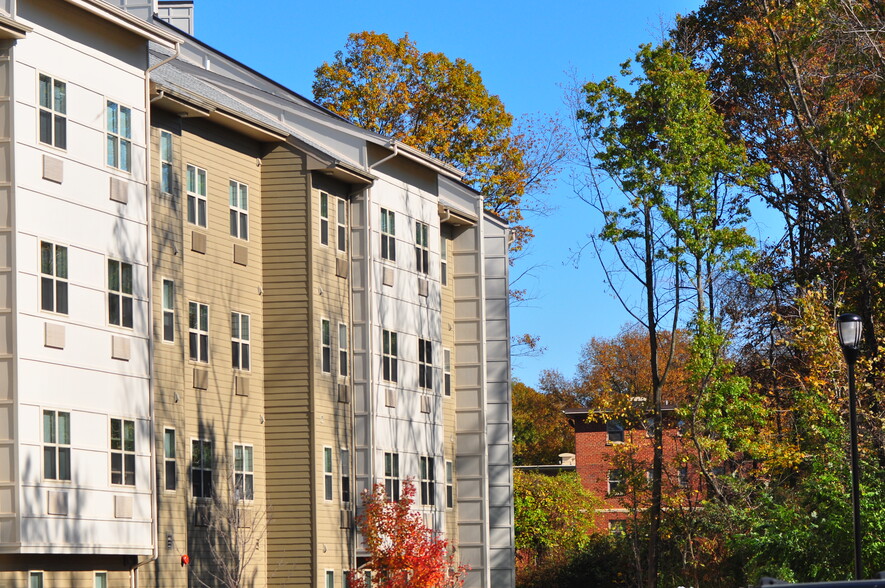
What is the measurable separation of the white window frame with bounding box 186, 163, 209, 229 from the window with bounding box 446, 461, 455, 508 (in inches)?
547

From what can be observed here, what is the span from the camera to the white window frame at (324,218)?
3256 centimetres

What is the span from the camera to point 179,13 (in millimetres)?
37625

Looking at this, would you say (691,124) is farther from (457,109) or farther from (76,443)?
(76,443)

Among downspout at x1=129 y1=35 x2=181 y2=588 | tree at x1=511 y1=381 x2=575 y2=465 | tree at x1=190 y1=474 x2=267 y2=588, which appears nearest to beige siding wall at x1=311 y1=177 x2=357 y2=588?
tree at x1=190 y1=474 x2=267 y2=588

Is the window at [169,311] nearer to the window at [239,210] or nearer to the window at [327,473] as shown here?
the window at [239,210]

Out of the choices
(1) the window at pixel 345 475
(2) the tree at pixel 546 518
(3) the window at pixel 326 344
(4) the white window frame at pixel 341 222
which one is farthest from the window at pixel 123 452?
(2) the tree at pixel 546 518

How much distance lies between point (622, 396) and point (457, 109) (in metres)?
12.4

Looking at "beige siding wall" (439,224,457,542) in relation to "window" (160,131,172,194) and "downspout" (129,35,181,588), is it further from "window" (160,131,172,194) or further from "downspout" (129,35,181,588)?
"downspout" (129,35,181,588)

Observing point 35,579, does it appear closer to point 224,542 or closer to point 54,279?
point 54,279

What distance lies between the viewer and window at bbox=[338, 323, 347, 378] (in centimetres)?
3281

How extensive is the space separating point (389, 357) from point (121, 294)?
38.5 ft

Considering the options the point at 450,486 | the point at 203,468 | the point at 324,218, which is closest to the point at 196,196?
the point at 324,218

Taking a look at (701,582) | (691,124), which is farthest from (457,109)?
(701,582)

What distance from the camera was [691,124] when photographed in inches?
1719
